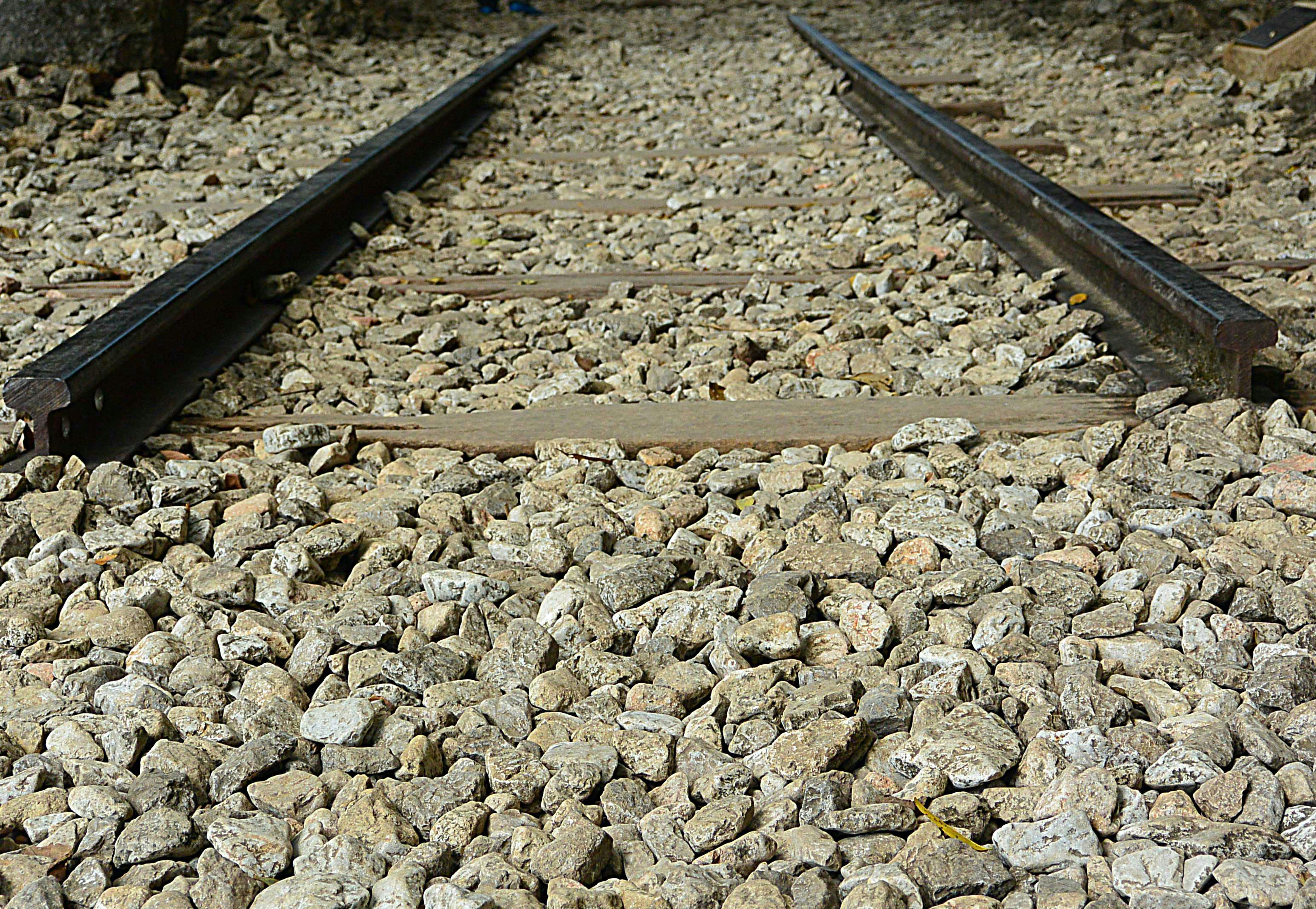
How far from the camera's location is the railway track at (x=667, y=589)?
1.22 metres

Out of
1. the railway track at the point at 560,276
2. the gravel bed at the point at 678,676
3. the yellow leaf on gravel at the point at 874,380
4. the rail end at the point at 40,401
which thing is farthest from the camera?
the yellow leaf on gravel at the point at 874,380

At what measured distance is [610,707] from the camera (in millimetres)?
1468

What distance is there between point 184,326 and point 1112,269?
6.36 feet

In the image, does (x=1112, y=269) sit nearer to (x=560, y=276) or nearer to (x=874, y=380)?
(x=874, y=380)

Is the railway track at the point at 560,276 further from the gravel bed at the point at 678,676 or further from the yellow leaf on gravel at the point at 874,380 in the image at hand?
the yellow leaf on gravel at the point at 874,380

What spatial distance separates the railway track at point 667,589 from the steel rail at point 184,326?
12mm

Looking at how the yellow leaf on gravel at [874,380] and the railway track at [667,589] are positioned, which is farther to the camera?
the yellow leaf on gravel at [874,380]

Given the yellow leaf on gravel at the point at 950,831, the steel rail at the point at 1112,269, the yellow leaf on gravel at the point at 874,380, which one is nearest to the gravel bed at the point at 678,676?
the yellow leaf on gravel at the point at 950,831

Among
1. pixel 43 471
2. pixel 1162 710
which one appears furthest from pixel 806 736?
pixel 43 471

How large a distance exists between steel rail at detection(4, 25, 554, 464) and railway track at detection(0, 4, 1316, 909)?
12 millimetres

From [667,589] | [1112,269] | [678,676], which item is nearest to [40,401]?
[667,589]

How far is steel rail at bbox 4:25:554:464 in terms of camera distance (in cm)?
203

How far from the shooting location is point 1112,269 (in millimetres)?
2666

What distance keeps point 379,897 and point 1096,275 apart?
2.21 m
